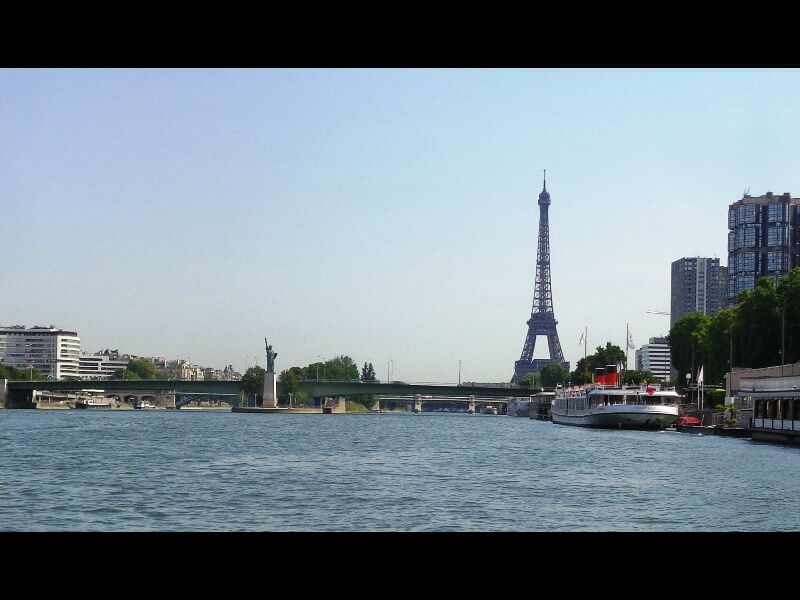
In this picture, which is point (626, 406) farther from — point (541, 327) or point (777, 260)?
point (541, 327)

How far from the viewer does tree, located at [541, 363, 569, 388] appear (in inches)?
5674

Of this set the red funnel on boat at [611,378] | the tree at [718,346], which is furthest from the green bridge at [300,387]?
the red funnel on boat at [611,378]

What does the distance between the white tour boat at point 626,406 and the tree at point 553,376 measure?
217 ft

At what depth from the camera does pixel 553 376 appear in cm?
14475

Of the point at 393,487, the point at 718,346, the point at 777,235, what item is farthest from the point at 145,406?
the point at 393,487

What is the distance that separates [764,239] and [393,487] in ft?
343

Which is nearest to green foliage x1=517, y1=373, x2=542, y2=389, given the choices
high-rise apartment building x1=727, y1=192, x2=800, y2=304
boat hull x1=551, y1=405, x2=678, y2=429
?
high-rise apartment building x1=727, y1=192, x2=800, y2=304

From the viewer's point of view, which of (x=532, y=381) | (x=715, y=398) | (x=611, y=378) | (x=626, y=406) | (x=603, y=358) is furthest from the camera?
(x=532, y=381)

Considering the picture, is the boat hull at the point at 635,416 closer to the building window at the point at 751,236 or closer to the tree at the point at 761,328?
the tree at the point at 761,328

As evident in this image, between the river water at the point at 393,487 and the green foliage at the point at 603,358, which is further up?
the green foliage at the point at 603,358

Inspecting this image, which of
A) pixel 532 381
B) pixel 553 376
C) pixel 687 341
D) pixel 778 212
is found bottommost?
pixel 532 381

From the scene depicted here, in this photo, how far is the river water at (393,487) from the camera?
20.2 metres
